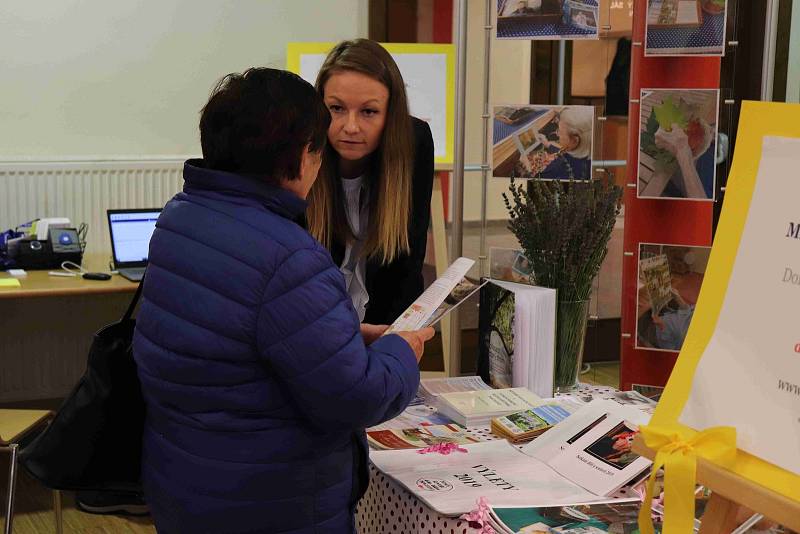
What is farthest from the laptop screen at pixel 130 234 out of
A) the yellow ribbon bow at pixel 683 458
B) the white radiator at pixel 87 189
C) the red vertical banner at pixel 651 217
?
the yellow ribbon bow at pixel 683 458

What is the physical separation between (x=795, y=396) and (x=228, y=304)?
740mm

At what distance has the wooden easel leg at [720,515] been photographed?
1.10m

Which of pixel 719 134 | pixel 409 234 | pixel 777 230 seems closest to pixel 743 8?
pixel 719 134

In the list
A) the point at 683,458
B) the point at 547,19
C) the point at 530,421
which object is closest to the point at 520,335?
the point at 530,421

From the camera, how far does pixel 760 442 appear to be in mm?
1037

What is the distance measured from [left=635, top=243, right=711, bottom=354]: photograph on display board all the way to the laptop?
2077mm

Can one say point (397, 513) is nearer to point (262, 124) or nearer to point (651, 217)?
point (262, 124)

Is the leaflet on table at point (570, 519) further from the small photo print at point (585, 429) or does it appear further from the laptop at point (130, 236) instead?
the laptop at point (130, 236)

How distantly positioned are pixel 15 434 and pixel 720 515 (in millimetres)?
2545

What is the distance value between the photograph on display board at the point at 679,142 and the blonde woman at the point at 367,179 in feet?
2.93

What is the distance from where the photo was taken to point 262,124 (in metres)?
1.44

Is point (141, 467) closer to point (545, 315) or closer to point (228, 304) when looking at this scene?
point (228, 304)

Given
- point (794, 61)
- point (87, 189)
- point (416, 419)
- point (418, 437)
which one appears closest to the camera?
point (418, 437)

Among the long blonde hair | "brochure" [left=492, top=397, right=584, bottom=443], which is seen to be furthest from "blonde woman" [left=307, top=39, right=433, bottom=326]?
"brochure" [left=492, top=397, right=584, bottom=443]
